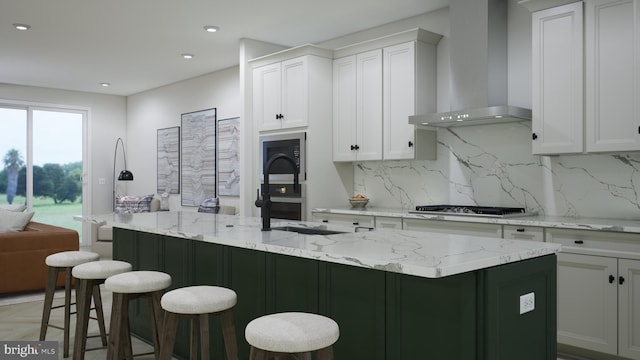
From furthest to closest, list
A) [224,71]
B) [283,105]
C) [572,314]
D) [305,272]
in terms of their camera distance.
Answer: [224,71], [283,105], [572,314], [305,272]

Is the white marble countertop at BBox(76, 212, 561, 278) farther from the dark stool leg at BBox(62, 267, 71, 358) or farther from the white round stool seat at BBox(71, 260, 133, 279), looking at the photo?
the dark stool leg at BBox(62, 267, 71, 358)

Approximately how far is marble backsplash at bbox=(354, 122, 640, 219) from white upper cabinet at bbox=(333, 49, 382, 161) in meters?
0.37

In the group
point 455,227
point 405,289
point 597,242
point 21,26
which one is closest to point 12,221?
point 21,26

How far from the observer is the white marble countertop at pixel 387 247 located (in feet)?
5.96

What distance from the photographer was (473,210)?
421 cm

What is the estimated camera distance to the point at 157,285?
276 centimetres

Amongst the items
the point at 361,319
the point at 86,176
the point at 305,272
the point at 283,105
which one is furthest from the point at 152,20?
the point at 86,176

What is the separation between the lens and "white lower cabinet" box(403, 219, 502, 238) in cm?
382

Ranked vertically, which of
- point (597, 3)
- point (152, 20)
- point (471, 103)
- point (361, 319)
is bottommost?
point (361, 319)

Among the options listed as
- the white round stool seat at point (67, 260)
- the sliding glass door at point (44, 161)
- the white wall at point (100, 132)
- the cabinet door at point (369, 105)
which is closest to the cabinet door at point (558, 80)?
the cabinet door at point (369, 105)

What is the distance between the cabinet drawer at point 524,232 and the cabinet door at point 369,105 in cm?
160

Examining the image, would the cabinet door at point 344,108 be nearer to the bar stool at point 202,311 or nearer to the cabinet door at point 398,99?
the cabinet door at point 398,99

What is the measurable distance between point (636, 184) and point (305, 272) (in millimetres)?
2633

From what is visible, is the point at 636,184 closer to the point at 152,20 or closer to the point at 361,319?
the point at 361,319
